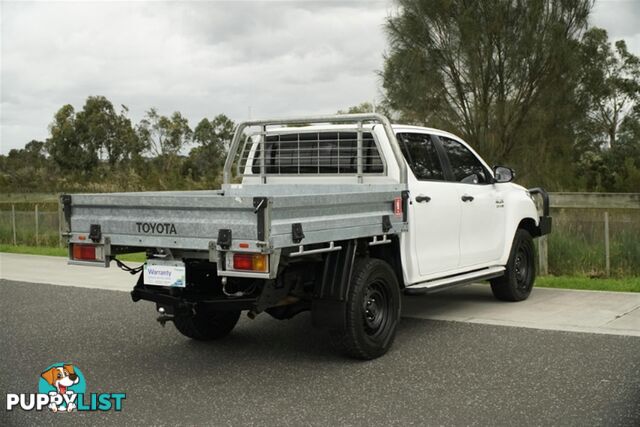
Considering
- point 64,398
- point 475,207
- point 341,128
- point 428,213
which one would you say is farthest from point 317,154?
point 64,398

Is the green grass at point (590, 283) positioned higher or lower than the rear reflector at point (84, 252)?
lower

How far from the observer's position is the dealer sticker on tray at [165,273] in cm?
600

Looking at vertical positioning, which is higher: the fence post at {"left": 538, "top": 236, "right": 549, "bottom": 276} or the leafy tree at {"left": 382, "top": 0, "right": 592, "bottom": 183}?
the leafy tree at {"left": 382, "top": 0, "right": 592, "bottom": 183}

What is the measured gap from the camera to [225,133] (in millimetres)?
52469

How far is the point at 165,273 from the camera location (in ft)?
19.9

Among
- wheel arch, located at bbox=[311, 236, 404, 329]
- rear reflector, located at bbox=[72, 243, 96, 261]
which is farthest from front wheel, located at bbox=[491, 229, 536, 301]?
rear reflector, located at bbox=[72, 243, 96, 261]

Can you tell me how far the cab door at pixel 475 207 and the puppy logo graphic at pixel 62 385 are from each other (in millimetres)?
3960

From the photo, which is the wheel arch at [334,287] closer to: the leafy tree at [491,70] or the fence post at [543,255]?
the fence post at [543,255]

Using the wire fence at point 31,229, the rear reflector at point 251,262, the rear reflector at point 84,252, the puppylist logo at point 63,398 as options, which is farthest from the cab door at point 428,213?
the wire fence at point 31,229

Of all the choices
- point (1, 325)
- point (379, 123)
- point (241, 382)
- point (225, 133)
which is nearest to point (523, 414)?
point (241, 382)

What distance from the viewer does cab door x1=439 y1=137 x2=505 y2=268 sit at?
8.12 metres

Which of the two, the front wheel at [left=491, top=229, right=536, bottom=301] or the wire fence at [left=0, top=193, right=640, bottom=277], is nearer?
the front wheel at [left=491, top=229, right=536, bottom=301]

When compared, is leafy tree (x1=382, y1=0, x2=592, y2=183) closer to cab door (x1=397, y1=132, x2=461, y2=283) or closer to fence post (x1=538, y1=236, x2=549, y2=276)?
fence post (x1=538, y1=236, x2=549, y2=276)

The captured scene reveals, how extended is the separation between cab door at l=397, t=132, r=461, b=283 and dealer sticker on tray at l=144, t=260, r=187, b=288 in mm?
2146
